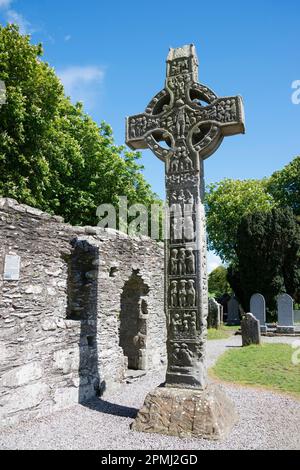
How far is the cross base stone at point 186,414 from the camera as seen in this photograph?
4.30 metres

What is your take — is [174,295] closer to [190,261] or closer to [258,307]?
[190,261]

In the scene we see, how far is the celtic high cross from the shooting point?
4.82m

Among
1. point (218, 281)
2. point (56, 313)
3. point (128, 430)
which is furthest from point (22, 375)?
point (218, 281)

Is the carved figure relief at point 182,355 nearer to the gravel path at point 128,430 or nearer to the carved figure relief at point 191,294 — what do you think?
the carved figure relief at point 191,294

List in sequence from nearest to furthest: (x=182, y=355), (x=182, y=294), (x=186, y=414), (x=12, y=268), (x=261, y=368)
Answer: (x=186, y=414), (x=182, y=355), (x=182, y=294), (x=12, y=268), (x=261, y=368)

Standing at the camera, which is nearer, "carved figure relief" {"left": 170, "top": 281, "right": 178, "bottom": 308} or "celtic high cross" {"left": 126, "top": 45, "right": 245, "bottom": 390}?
"celtic high cross" {"left": 126, "top": 45, "right": 245, "bottom": 390}

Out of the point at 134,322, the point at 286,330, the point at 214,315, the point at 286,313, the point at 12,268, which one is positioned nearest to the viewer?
the point at 12,268

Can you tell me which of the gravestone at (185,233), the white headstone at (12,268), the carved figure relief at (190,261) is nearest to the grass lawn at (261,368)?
the gravestone at (185,233)

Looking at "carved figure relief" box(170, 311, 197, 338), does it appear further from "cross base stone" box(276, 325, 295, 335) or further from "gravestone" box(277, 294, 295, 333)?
"gravestone" box(277, 294, 295, 333)

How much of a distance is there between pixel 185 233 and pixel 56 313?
272cm

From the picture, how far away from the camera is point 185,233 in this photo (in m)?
5.08

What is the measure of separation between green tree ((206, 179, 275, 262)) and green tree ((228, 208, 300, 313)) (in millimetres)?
5211

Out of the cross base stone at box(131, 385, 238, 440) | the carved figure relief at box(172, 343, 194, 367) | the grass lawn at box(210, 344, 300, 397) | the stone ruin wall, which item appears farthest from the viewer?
the grass lawn at box(210, 344, 300, 397)

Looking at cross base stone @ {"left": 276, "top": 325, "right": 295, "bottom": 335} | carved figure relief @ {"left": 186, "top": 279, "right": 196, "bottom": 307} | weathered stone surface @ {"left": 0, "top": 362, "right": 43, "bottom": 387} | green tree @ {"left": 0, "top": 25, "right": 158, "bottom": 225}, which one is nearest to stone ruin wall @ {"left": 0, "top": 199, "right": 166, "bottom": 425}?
weathered stone surface @ {"left": 0, "top": 362, "right": 43, "bottom": 387}
